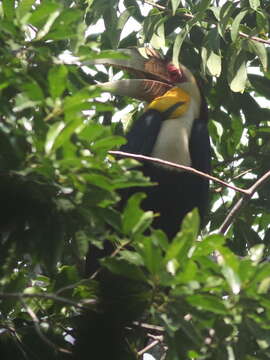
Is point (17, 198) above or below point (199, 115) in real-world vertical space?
above

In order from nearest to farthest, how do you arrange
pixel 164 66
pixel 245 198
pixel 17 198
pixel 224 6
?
pixel 17 198 → pixel 245 198 → pixel 224 6 → pixel 164 66

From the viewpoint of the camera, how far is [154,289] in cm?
301

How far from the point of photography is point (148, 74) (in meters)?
5.61

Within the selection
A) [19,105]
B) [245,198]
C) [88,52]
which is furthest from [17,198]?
[245,198]

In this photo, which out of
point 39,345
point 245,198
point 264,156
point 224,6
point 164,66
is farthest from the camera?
point 164,66

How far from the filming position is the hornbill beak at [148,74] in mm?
5344

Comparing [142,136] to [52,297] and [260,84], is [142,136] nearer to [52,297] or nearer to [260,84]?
[260,84]

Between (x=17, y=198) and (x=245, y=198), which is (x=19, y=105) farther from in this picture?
(x=245, y=198)

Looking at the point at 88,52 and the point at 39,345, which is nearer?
the point at 88,52

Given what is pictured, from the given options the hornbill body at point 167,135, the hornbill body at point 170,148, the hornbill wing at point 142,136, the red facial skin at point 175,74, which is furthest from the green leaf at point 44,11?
the red facial skin at point 175,74

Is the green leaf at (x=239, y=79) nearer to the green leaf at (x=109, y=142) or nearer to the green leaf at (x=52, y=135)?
the green leaf at (x=109, y=142)

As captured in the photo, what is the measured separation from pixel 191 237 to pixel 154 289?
0.86ft

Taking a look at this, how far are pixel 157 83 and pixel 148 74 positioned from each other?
87mm

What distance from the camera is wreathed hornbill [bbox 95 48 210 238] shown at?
201 inches
